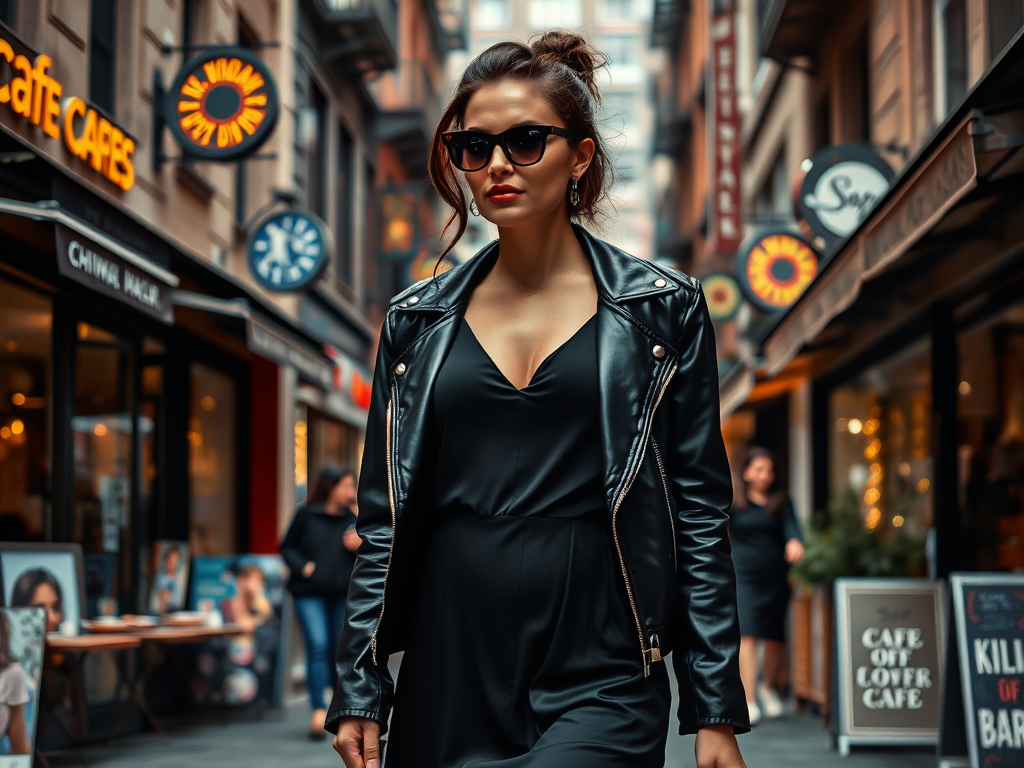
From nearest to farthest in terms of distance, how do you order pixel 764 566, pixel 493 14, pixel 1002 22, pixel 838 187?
pixel 1002 22, pixel 764 566, pixel 838 187, pixel 493 14

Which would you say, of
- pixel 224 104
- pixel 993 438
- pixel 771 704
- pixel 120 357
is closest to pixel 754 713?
pixel 771 704

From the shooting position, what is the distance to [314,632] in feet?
35.0

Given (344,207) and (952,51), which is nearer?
(952,51)

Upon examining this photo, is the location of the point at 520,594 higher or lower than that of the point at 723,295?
lower

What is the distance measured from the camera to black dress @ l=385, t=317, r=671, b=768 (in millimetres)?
2459

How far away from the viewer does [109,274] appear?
313 inches

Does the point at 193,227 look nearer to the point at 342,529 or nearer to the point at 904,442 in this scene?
the point at 342,529

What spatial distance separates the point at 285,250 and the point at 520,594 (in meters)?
12.5

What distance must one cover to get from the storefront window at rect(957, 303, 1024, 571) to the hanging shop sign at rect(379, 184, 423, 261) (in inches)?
558

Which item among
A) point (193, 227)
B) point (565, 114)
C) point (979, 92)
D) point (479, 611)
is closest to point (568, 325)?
point (565, 114)

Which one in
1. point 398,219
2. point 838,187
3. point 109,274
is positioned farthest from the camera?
point 398,219

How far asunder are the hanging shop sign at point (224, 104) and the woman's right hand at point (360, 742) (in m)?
9.38

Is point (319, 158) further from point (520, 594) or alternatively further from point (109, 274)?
point (520, 594)

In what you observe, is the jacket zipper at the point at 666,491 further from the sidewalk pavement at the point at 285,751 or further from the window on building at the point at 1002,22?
the window on building at the point at 1002,22
